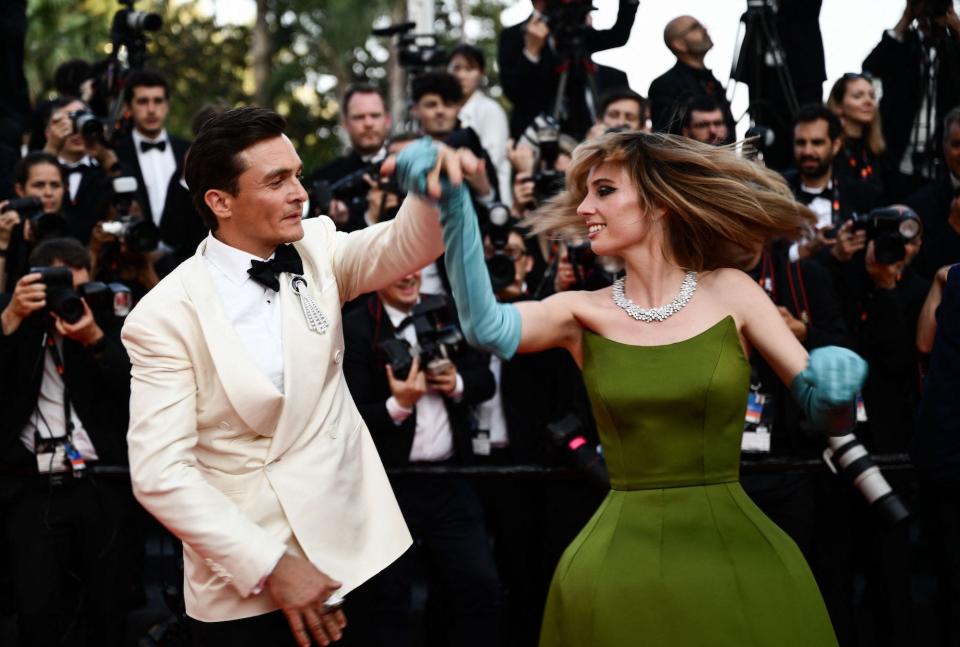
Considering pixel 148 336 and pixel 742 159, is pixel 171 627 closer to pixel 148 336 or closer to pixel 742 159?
pixel 148 336

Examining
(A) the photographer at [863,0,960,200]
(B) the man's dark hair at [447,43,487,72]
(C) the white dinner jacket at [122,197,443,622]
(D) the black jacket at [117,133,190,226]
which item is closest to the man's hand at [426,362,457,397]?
(C) the white dinner jacket at [122,197,443,622]

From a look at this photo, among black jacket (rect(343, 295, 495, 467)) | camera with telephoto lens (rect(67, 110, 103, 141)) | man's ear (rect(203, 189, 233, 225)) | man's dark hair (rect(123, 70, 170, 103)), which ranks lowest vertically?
black jacket (rect(343, 295, 495, 467))

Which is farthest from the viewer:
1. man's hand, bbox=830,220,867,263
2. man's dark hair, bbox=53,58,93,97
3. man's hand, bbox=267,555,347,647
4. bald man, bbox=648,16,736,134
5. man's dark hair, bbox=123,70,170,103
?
man's dark hair, bbox=53,58,93,97

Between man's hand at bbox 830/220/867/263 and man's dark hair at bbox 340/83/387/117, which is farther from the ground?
man's dark hair at bbox 340/83/387/117

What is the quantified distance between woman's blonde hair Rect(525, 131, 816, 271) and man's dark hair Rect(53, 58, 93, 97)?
16.5 ft

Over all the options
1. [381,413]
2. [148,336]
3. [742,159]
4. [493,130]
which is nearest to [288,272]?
[148,336]

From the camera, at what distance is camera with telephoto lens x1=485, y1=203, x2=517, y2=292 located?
18.0 feet

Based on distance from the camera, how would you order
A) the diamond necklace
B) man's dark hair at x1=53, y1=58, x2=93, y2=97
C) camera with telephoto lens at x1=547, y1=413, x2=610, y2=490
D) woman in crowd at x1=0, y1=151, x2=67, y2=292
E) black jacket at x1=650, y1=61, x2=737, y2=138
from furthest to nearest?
man's dark hair at x1=53, y1=58, x2=93, y2=97 < black jacket at x1=650, y1=61, x2=737, y2=138 < woman in crowd at x1=0, y1=151, x2=67, y2=292 < camera with telephoto lens at x1=547, y1=413, x2=610, y2=490 < the diamond necklace

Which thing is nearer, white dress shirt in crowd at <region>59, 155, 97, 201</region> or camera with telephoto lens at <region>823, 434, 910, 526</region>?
camera with telephoto lens at <region>823, 434, 910, 526</region>

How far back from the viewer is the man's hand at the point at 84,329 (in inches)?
194

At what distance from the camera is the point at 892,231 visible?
504 cm

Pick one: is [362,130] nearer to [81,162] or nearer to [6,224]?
[81,162]

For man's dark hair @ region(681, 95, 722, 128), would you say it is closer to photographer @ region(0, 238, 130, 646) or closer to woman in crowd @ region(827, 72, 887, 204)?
woman in crowd @ region(827, 72, 887, 204)

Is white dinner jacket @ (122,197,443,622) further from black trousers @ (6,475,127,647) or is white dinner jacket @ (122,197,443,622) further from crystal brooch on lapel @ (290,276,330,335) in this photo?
black trousers @ (6,475,127,647)
